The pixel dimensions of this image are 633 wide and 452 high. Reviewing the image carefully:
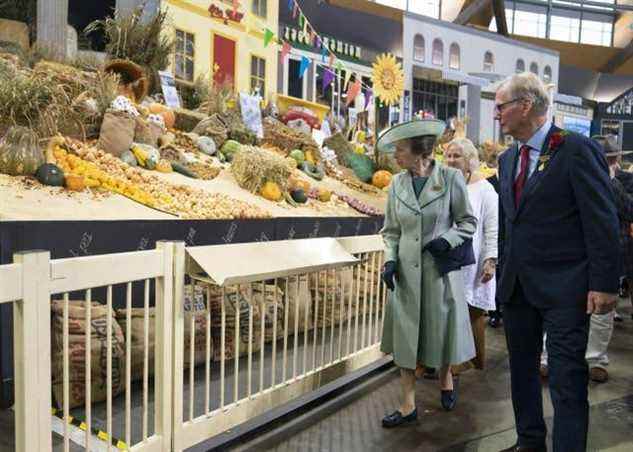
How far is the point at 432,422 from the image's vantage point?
282 centimetres

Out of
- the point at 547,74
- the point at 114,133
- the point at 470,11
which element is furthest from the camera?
the point at 470,11

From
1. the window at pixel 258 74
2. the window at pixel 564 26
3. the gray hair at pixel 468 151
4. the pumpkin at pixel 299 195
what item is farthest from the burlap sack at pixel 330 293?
the window at pixel 564 26

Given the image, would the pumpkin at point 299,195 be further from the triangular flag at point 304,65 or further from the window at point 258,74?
the triangular flag at point 304,65

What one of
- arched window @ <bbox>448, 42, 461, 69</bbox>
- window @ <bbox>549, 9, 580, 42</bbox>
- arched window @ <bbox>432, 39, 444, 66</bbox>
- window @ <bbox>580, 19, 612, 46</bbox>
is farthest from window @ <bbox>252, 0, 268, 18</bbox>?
window @ <bbox>580, 19, 612, 46</bbox>

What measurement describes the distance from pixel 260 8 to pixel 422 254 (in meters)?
5.26

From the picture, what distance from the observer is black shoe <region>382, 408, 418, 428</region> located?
2.71 meters

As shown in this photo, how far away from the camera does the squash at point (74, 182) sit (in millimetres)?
3516

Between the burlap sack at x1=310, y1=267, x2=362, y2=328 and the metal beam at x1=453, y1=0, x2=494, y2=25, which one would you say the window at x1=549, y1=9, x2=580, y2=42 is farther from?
the burlap sack at x1=310, y1=267, x2=362, y2=328

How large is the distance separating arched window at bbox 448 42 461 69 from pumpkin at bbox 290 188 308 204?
14.7 ft

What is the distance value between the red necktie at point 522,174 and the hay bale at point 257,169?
9.89ft

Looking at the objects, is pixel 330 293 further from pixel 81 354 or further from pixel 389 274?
pixel 81 354

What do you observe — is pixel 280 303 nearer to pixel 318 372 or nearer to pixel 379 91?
pixel 318 372

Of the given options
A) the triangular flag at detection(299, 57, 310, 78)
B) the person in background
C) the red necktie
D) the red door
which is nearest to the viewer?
the red necktie

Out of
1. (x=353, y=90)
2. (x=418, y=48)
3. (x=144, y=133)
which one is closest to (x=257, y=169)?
(x=144, y=133)
